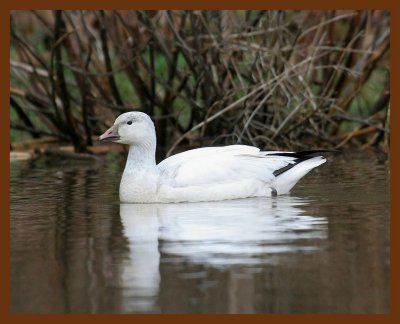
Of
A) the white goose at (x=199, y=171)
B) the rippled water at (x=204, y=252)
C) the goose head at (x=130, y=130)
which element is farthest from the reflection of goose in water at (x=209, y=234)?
the goose head at (x=130, y=130)

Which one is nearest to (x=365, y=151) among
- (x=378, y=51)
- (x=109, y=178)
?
(x=378, y=51)

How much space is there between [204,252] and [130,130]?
Answer: 337 cm

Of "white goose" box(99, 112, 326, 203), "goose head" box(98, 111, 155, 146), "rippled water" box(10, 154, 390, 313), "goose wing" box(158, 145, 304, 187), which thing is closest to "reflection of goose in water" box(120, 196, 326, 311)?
"rippled water" box(10, 154, 390, 313)

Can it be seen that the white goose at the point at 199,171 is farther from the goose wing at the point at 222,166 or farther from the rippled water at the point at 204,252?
the rippled water at the point at 204,252

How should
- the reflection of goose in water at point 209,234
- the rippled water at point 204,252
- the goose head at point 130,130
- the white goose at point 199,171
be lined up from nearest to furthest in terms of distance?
the rippled water at point 204,252 < the reflection of goose in water at point 209,234 < the white goose at point 199,171 < the goose head at point 130,130

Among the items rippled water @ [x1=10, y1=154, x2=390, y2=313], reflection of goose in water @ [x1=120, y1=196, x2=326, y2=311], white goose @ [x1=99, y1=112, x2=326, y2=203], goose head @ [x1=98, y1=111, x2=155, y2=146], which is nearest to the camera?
rippled water @ [x1=10, y1=154, x2=390, y2=313]

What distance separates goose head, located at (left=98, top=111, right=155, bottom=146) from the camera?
10.4 metres

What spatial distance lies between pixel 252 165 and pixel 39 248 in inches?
130

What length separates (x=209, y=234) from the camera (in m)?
7.98

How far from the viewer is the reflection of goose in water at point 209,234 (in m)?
6.81

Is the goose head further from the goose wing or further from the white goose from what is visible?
the goose wing

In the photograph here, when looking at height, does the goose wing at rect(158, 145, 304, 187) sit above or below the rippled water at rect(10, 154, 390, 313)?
above

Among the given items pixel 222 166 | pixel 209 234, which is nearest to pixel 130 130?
pixel 222 166

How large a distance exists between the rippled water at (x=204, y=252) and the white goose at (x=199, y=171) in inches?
5.2
